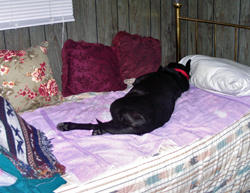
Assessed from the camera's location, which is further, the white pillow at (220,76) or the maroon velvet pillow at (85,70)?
the maroon velvet pillow at (85,70)

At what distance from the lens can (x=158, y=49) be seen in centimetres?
264

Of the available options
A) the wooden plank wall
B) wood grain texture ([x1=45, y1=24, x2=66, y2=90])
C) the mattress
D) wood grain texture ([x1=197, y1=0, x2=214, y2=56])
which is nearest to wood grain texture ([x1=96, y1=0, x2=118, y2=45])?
the wooden plank wall

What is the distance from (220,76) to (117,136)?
92 cm

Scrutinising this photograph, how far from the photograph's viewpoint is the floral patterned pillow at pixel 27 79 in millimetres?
1754

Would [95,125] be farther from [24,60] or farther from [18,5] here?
[18,5]

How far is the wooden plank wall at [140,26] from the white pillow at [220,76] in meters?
0.62

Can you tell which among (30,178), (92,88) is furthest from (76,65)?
(30,178)

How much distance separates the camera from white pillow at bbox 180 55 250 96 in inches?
71.4

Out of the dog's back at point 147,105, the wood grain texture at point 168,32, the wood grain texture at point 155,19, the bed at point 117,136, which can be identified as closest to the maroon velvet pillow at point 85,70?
the bed at point 117,136

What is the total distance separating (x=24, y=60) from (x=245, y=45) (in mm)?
1867

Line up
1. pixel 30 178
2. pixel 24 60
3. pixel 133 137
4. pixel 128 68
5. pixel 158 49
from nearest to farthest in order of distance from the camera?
pixel 30 178 < pixel 133 137 < pixel 24 60 < pixel 128 68 < pixel 158 49

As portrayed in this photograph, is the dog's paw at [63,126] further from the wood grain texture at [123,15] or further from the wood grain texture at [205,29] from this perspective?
the wood grain texture at [205,29]

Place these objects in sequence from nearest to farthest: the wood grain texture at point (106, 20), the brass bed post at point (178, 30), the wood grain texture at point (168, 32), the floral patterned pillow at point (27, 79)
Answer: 1. the floral patterned pillow at point (27, 79)
2. the wood grain texture at point (106, 20)
3. the brass bed post at point (178, 30)
4. the wood grain texture at point (168, 32)

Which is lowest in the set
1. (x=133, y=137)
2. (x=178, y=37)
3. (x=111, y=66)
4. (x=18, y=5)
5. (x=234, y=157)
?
(x=234, y=157)
